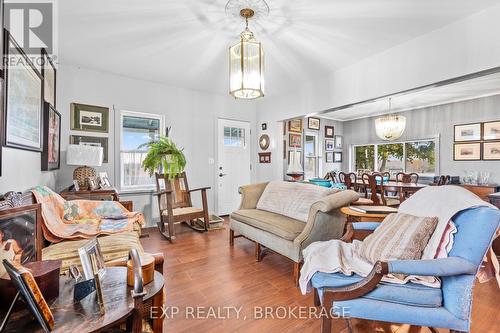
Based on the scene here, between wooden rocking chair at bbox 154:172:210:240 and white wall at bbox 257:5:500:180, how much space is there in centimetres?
233

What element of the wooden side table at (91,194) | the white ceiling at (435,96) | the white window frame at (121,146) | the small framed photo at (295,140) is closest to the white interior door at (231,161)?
the small framed photo at (295,140)

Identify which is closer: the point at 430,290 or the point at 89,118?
the point at 430,290

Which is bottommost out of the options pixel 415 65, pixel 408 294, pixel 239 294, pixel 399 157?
pixel 239 294

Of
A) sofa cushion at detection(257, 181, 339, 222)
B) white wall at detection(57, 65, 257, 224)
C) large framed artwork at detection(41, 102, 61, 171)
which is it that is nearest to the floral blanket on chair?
large framed artwork at detection(41, 102, 61, 171)

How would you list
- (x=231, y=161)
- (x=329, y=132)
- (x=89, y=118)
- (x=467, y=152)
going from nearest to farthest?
(x=89, y=118)
(x=467, y=152)
(x=231, y=161)
(x=329, y=132)

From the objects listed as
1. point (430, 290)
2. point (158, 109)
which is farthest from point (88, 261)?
point (158, 109)

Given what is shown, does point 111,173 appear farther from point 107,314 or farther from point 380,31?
point 380,31

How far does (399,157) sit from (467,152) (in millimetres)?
1430

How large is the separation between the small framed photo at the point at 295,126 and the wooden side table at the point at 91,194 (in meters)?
3.57

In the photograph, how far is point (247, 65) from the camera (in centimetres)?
221

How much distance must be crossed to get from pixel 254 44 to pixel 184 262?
7.68 feet

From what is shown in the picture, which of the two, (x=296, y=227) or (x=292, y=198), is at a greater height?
(x=292, y=198)

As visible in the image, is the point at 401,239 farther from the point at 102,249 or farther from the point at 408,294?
the point at 102,249

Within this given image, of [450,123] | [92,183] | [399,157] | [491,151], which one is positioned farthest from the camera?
[399,157]
